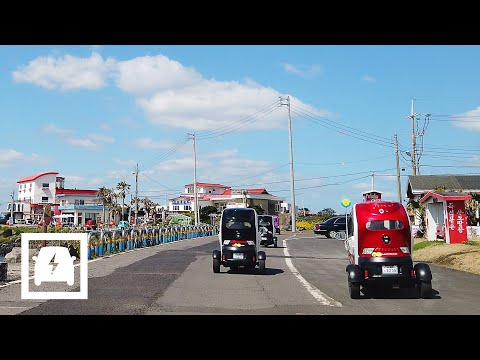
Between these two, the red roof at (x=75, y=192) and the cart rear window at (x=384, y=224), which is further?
the red roof at (x=75, y=192)

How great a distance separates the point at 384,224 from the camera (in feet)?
43.2

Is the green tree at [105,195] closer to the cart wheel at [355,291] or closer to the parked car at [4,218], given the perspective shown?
the parked car at [4,218]

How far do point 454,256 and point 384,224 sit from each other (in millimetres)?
11160

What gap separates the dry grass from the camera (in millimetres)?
20231

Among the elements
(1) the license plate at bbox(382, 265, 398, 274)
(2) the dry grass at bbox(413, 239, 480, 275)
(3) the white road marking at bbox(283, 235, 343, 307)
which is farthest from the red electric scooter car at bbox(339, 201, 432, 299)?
(2) the dry grass at bbox(413, 239, 480, 275)

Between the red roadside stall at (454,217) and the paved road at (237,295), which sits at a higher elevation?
the red roadside stall at (454,217)

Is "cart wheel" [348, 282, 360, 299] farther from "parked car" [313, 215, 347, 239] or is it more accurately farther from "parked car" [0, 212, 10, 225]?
"parked car" [0, 212, 10, 225]

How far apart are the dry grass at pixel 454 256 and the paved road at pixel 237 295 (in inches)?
37.6

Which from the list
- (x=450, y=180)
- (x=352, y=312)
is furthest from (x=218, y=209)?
(x=352, y=312)

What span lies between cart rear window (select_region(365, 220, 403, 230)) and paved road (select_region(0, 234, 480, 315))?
168cm

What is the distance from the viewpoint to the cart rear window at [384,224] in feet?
43.0
